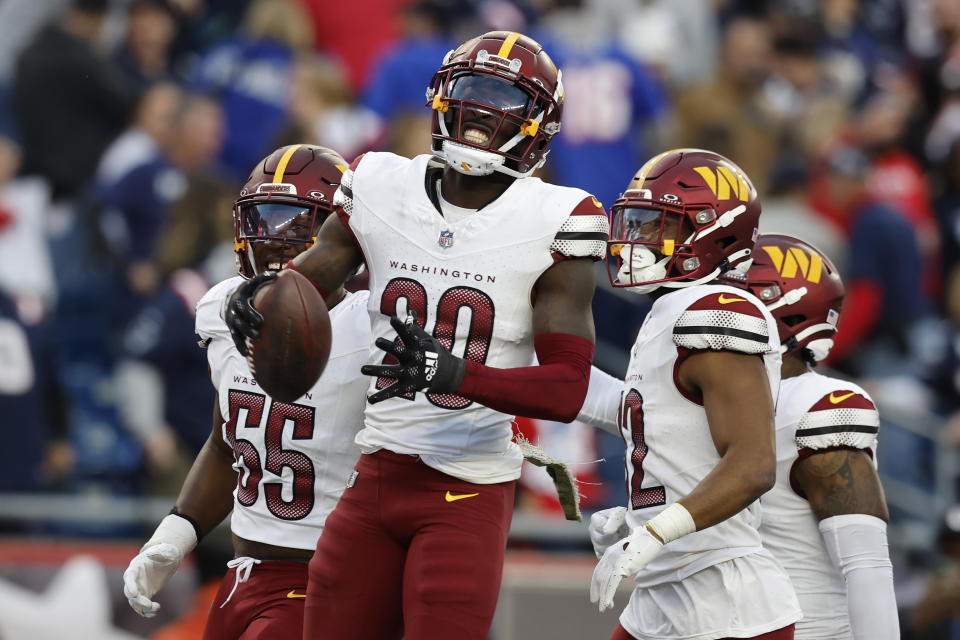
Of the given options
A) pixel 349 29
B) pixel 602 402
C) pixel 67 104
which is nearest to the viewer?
pixel 602 402

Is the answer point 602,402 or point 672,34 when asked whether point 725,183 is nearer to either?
point 602,402

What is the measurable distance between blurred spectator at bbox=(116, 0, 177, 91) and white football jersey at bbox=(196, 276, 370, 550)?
6113 mm

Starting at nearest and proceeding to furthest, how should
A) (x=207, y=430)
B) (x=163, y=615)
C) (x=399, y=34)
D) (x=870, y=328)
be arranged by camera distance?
Answer: (x=163, y=615)
(x=207, y=430)
(x=870, y=328)
(x=399, y=34)

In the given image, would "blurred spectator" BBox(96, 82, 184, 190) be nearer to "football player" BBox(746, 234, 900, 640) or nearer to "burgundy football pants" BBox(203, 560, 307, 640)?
"burgundy football pants" BBox(203, 560, 307, 640)

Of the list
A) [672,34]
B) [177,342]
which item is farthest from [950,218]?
[177,342]

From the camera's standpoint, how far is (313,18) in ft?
35.8

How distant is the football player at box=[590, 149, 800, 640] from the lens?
12.5ft

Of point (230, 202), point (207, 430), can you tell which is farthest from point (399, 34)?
point (207, 430)

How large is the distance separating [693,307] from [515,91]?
77 centimetres

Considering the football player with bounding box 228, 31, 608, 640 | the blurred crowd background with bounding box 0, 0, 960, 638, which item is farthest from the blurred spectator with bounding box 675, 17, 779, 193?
the football player with bounding box 228, 31, 608, 640

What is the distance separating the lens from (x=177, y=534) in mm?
4852

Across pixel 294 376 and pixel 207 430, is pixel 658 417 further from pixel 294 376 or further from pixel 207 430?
pixel 207 430

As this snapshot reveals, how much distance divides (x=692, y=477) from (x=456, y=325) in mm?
777

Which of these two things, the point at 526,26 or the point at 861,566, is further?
the point at 526,26
